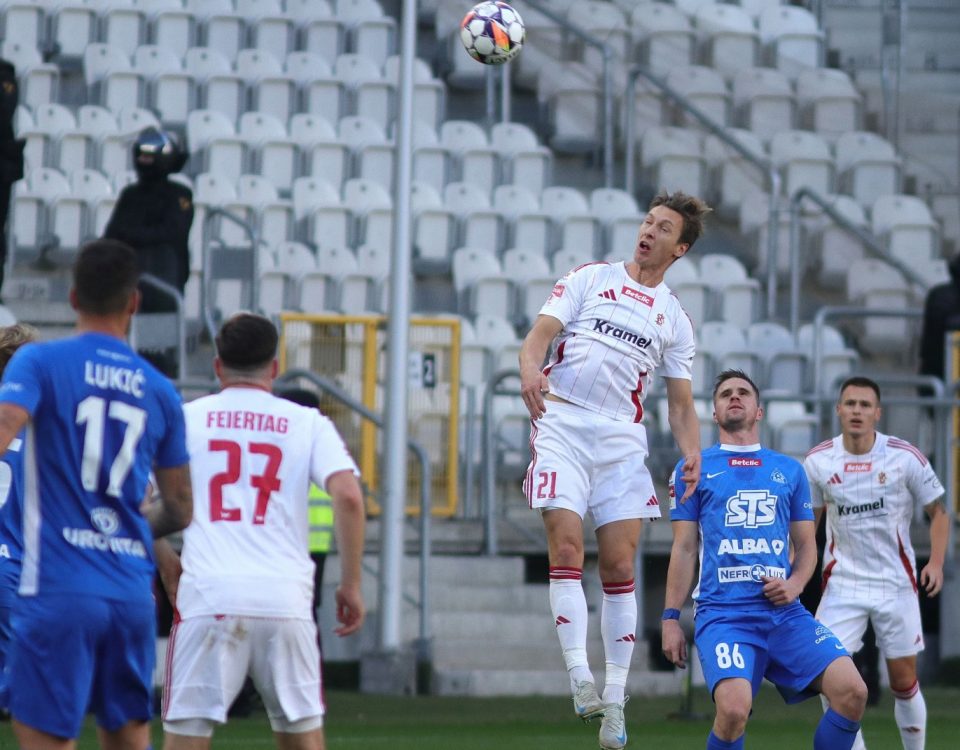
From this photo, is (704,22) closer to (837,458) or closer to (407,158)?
(407,158)

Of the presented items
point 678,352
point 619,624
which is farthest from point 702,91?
point 619,624

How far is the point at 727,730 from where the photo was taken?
7.38 meters

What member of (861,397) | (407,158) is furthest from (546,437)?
(407,158)

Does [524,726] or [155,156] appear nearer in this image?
[524,726]

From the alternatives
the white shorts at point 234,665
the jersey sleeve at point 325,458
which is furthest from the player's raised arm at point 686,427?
the white shorts at point 234,665

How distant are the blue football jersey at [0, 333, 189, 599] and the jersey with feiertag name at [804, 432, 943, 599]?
16.4 ft

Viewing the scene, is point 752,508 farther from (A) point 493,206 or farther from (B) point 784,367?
(A) point 493,206

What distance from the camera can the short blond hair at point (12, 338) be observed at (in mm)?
7289

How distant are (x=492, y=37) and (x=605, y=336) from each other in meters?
2.88

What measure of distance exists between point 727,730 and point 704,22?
13605 mm

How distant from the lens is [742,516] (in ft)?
25.7

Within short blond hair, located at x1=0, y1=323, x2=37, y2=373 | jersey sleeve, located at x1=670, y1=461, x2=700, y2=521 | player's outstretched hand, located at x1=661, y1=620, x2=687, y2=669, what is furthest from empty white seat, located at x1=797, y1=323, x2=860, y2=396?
short blond hair, located at x1=0, y1=323, x2=37, y2=373

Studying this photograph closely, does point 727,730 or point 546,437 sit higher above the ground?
point 546,437

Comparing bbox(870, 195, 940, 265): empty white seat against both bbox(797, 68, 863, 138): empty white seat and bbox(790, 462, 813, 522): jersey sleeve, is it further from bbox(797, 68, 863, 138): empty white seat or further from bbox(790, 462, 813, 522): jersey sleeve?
bbox(790, 462, 813, 522): jersey sleeve
